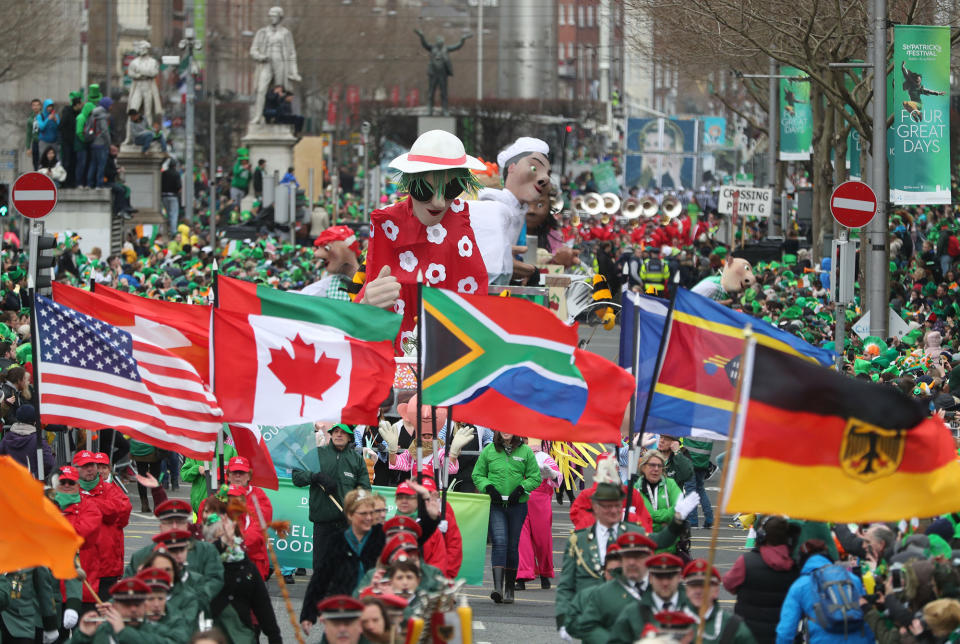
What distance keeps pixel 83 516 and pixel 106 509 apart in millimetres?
195

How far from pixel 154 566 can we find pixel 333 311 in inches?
108

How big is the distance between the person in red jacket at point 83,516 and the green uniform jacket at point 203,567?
171 centimetres

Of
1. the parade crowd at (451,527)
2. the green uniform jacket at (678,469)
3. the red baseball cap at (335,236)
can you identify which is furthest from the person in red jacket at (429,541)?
the red baseball cap at (335,236)

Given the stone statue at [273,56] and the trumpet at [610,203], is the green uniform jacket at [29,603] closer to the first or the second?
the stone statue at [273,56]

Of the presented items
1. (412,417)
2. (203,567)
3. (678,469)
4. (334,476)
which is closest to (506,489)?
(334,476)

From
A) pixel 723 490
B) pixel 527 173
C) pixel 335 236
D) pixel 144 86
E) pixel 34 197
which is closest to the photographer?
pixel 723 490

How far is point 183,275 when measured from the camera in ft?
110

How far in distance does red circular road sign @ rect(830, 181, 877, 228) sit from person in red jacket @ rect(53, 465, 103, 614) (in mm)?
9736

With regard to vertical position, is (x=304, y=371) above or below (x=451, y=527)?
above

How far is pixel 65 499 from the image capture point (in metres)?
12.3

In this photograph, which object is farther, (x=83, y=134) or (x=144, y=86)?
(x=144, y=86)

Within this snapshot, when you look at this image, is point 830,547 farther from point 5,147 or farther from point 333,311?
point 5,147

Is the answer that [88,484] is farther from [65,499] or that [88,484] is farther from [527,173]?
[527,173]

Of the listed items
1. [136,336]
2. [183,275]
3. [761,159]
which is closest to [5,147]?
[761,159]
